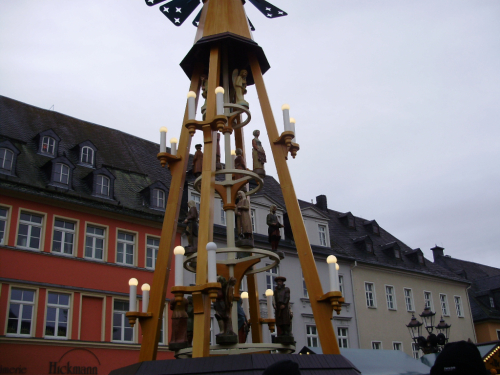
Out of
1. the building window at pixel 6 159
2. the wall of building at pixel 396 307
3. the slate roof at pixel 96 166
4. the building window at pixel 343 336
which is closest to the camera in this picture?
the building window at pixel 6 159

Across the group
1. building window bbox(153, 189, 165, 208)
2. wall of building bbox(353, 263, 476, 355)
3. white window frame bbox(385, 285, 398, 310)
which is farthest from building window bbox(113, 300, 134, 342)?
white window frame bbox(385, 285, 398, 310)

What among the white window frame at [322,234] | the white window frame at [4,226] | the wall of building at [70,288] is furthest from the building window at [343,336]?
the white window frame at [4,226]

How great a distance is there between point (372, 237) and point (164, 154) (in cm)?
3038

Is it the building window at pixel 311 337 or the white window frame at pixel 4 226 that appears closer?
the white window frame at pixel 4 226

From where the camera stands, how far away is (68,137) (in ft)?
85.1

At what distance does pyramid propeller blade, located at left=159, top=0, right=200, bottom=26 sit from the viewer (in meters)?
12.1

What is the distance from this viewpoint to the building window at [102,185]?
2347 centimetres

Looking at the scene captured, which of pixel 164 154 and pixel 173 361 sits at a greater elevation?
pixel 164 154

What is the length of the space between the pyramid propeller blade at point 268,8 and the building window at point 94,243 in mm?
13216

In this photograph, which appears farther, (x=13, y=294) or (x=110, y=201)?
(x=110, y=201)

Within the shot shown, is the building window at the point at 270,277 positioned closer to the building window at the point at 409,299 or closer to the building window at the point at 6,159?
the building window at the point at 409,299

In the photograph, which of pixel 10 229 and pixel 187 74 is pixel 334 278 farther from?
pixel 10 229

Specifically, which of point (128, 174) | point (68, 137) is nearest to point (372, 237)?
point (128, 174)

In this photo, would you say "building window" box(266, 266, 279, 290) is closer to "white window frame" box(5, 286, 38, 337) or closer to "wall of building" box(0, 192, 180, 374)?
"wall of building" box(0, 192, 180, 374)
